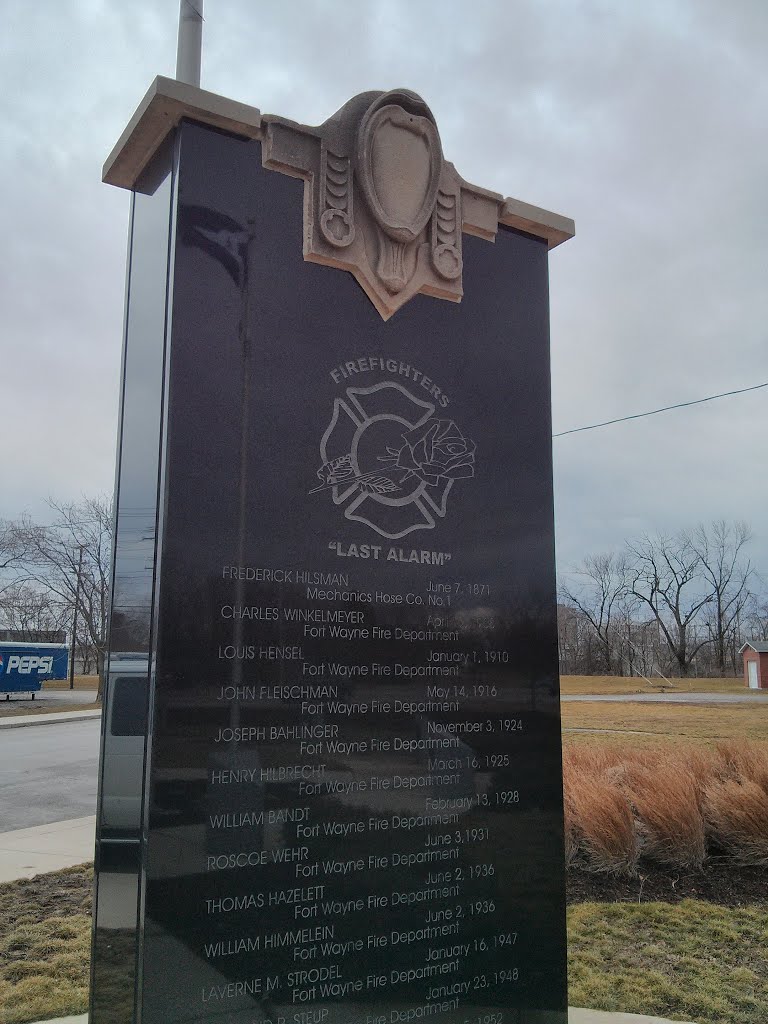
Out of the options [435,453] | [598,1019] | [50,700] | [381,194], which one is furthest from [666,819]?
[50,700]

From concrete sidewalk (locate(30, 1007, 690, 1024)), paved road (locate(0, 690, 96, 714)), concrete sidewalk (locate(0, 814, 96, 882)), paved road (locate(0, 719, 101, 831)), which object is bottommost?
paved road (locate(0, 719, 101, 831))

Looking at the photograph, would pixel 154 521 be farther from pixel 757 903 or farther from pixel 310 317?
pixel 757 903

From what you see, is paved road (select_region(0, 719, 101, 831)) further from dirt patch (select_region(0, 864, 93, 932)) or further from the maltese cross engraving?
the maltese cross engraving

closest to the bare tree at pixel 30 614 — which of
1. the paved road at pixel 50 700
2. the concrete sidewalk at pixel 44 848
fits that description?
the paved road at pixel 50 700

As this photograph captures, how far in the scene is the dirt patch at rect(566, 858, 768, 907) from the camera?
7219 millimetres

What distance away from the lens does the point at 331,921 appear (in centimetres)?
339

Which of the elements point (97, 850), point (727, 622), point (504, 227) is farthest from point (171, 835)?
point (727, 622)

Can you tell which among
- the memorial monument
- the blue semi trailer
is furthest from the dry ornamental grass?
the blue semi trailer

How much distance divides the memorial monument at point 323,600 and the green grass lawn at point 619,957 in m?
1.49

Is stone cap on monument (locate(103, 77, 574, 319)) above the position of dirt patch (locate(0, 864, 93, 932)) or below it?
above

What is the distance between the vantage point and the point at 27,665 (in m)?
36.8

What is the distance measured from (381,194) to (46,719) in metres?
26.5

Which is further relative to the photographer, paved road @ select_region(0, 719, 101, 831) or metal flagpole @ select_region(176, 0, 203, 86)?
paved road @ select_region(0, 719, 101, 831)

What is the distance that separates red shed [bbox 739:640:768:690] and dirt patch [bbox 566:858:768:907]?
4855cm
